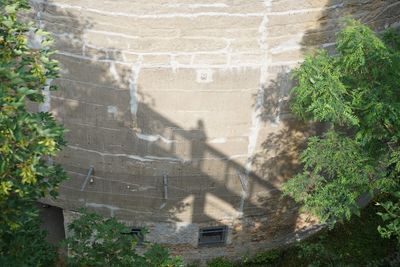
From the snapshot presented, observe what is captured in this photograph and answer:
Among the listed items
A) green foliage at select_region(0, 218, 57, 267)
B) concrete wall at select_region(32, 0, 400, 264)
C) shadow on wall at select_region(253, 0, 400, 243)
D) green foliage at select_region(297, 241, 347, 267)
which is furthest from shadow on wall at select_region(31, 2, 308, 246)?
green foliage at select_region(0, 218, 57, 267)

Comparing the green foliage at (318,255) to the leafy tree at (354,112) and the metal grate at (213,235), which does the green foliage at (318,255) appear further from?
the leafy tree at (354,112)

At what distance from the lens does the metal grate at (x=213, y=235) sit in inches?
388

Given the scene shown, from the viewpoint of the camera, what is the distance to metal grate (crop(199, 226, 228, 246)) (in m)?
9.84

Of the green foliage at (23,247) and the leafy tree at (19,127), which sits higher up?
the leafy tree at (19,127)

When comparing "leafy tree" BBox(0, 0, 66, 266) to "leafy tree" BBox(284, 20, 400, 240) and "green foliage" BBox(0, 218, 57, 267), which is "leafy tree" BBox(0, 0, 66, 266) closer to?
"green foliage" BBox(0, 218, 57, 267)

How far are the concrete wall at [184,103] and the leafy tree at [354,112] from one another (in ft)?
2.54

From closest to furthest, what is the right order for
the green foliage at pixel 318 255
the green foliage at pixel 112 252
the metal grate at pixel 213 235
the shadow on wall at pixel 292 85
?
the green foliage at pixel 112 252
the shadow on wall at pixel 292 85
the green foliage at pixel 318 255
the metal grate at pixel 213 235

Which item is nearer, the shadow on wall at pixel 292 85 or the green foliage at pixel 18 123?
the green foliage at pixel 18 123

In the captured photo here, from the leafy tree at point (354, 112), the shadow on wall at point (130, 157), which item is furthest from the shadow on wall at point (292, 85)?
the leafy tree at point (354, 112)

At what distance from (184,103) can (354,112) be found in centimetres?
262

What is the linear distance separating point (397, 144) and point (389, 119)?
904 mm

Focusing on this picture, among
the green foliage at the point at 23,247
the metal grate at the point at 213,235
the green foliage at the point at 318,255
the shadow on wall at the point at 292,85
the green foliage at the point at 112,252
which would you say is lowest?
the green foliage at the point at 318,255

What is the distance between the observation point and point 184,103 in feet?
26.3

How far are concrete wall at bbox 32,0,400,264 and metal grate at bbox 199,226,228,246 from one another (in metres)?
0.17
